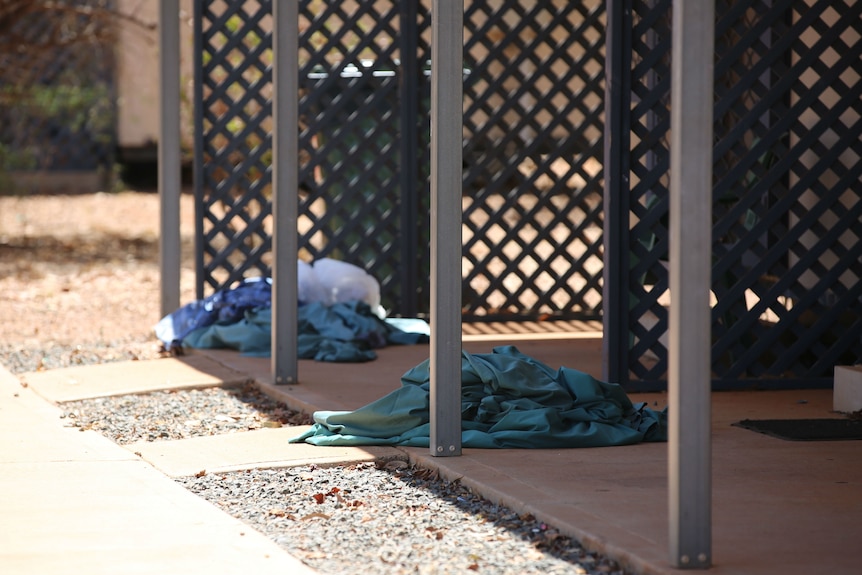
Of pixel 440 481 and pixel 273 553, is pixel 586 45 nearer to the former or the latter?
pixel 440 481

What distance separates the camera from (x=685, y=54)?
3064mm

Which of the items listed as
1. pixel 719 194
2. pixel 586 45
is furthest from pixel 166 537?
pixel 586 45

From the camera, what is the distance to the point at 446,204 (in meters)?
4.39

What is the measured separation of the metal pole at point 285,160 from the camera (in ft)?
18.8

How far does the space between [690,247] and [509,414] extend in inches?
73.1

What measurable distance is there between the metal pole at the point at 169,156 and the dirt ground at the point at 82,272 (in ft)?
1.23

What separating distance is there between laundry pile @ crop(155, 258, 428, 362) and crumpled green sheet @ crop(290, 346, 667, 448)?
184 cm

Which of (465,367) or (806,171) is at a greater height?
(806,171)

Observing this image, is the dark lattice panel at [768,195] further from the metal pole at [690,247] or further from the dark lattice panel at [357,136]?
the metal pole at [690,247]

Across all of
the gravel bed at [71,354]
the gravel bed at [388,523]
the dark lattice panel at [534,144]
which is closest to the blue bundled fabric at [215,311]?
the gravel bed at [71,354]

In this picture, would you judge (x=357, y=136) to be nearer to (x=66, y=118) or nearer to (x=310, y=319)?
(x=310, y=319)

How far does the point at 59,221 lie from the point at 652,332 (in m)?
Result: 10.0

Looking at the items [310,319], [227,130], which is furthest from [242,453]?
[227,130]

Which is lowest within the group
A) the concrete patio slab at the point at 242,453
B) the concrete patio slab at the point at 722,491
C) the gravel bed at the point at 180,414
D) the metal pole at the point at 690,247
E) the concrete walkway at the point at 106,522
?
the gravel bed at the point at 180,414
